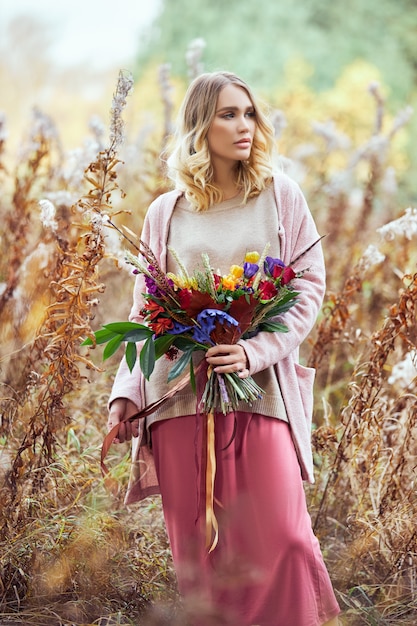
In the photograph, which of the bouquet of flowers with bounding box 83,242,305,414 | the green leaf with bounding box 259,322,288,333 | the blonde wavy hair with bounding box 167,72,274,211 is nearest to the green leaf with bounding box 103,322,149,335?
the bouquet of flowers with bounding box 83,242,305,414

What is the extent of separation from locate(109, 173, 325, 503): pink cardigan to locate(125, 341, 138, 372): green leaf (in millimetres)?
137

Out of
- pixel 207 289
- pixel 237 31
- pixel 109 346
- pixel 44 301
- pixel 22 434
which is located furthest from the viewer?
pixel 237 31

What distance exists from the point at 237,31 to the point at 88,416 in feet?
42.1

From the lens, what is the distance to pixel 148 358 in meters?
2.04

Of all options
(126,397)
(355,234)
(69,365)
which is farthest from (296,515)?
(355,234)

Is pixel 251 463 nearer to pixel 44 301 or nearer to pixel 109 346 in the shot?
pixel 109 346

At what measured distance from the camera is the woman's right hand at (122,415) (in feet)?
7.28

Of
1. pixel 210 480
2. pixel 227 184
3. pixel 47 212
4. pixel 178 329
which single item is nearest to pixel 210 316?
pixel 178 329

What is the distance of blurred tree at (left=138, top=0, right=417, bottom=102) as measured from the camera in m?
14.2

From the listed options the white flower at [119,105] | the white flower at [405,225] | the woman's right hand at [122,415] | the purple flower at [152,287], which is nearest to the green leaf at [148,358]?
the purple flower at [152,287]

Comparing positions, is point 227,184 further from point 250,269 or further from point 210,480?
point 210,480

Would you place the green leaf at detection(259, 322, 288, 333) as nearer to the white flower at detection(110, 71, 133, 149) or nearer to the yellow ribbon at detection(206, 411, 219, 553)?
the yellow ribbon at detection(206, 411, 219, 553)

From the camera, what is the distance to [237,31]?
47.6ft

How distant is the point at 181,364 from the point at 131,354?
18 centimetres
